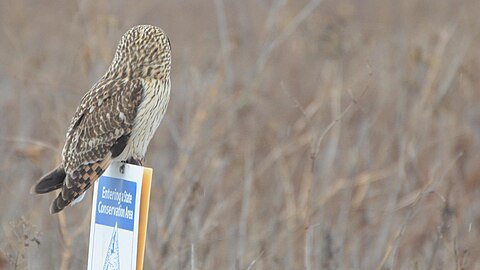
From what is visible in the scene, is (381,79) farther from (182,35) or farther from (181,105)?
(182,35)

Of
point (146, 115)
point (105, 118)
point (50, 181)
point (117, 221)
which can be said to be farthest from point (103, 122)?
point (117, 221)

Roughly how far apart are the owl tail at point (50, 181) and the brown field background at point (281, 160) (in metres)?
0.14

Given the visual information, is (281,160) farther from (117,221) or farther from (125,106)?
(117,221)

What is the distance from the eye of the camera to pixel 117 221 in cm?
328

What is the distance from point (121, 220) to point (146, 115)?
79 cm

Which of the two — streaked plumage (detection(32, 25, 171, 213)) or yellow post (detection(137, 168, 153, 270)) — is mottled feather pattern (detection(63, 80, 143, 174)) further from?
yellow post (detection(137, 168, 153, 270))

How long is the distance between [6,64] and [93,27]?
351cm

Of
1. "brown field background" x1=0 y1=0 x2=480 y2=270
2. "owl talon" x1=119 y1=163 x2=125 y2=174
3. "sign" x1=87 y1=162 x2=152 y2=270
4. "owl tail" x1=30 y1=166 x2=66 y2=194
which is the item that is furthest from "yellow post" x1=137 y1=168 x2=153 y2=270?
"owl tail" x1=30 y1=166 x2=66 y2=194

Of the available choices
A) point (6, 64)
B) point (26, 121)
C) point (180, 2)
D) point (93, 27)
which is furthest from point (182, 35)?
point (93, 27)

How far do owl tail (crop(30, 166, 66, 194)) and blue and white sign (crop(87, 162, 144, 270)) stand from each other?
14.0 inches

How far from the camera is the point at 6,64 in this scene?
890 centimetres

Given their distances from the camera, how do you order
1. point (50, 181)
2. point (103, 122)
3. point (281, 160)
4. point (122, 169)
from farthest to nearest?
point (281, 160) → point (103, 122) → point (50, 181) → point (122, 169)

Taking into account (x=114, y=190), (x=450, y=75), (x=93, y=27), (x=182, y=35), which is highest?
(x=182, y=35)

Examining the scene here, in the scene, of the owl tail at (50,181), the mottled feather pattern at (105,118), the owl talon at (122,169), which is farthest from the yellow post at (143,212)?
the mottled feather pattern at (105,118)
